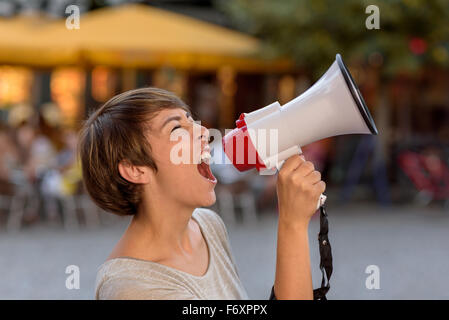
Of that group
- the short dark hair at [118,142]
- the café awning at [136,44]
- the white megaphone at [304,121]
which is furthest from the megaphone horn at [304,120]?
the café awning at [136,44]

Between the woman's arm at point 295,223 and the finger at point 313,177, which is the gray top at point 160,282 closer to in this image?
the woman's arm at point 295,223

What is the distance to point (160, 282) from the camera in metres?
1.44

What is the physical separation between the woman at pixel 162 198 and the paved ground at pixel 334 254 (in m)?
3.76

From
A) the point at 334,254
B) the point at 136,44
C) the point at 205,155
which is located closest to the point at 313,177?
the point at 205,155

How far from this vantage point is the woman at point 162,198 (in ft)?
4.65

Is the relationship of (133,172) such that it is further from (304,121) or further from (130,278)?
(304,121)

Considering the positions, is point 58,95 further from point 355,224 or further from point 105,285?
point 105,285

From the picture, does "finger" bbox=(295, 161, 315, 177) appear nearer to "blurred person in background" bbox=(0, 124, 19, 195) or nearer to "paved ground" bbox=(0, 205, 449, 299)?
"paved ground" bbox=(0, 205, 449, 299)

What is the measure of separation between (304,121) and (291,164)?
139 millimetres

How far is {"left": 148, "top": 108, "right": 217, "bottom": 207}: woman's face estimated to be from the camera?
5.04 feet

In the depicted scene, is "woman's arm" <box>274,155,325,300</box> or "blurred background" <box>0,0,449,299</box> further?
"blurred background" <box>0,0,449,299</box>

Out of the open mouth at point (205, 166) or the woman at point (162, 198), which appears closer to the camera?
the woman at point (162, 198)
